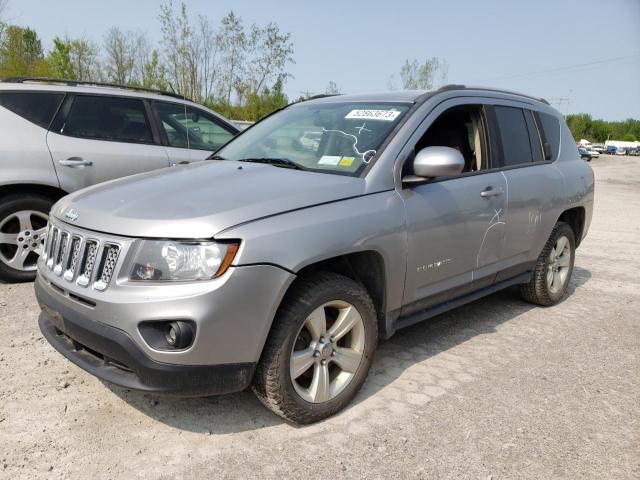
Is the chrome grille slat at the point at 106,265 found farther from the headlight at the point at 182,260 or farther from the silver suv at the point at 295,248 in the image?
the headlight at the point at 182,260

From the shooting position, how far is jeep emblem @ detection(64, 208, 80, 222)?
8.68 feet

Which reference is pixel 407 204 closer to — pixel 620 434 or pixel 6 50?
pixel 620 434

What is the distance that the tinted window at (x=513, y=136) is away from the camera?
4.02m

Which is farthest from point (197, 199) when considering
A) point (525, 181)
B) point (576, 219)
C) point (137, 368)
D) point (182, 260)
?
point (576, 219)

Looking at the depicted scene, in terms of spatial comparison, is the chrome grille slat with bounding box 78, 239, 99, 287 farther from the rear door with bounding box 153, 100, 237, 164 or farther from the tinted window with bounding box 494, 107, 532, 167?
the rear door with bounding box 153, 100, 237, 164

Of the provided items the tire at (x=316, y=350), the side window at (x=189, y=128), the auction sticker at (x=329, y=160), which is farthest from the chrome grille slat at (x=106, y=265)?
the side window at (x=189, y=128)

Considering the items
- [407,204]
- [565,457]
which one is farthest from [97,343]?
[565,457]

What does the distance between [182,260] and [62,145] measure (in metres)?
3.19

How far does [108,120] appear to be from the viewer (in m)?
5.18

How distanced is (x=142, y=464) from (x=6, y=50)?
2361cm

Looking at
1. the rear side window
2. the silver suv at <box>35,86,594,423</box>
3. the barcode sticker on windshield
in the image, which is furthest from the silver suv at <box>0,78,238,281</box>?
the barcode sticker on windshield

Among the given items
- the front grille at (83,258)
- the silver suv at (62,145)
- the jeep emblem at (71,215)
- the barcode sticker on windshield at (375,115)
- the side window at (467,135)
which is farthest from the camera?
the silver suv at (62,145)

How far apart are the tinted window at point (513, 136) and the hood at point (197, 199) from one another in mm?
1662

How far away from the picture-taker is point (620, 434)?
9.12 feet
